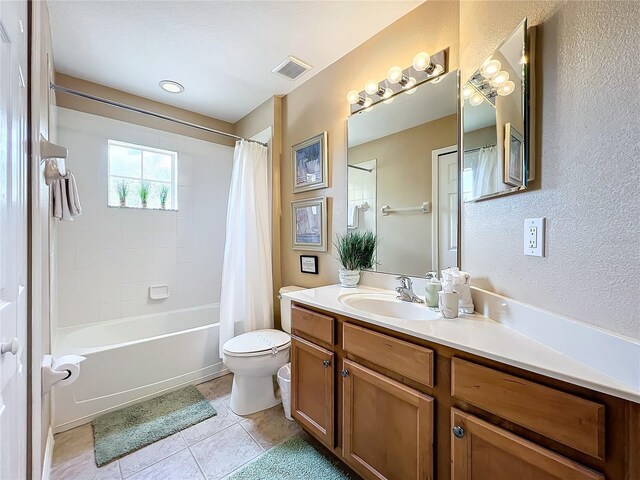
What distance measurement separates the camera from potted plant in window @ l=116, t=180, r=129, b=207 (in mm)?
2480

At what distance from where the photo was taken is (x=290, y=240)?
8.09 ft

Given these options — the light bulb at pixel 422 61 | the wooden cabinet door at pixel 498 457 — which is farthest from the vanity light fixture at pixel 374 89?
the wooden cabinet door at pixel 498 457

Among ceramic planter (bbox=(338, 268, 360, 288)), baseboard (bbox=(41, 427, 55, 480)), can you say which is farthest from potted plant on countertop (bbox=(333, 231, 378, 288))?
baseboard (bbox=(41, 427, 55, 480))

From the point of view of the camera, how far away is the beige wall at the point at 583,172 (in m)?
0.65

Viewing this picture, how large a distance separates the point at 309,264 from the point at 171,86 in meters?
1.92

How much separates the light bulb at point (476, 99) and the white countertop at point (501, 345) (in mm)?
937

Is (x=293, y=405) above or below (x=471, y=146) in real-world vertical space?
below

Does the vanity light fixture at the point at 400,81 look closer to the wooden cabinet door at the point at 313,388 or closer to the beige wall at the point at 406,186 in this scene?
the beige wall at the point at 406,186

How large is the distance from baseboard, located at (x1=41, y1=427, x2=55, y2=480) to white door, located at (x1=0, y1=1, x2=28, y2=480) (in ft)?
2.46

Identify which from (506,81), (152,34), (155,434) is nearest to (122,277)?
(155,434)

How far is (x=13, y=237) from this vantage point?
27.1 inches

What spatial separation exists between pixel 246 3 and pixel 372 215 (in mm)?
1405

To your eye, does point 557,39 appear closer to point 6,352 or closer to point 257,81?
point 6,352

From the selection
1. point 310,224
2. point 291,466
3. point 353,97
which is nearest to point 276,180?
point 310,224
